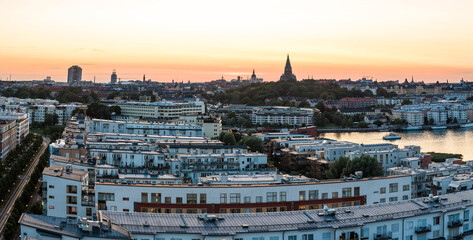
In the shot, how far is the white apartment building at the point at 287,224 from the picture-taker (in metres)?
3.97

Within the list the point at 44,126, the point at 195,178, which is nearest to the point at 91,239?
the point at 195,178

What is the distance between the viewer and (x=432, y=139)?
20641mm

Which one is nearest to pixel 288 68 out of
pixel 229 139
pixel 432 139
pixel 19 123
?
pixel 432 139

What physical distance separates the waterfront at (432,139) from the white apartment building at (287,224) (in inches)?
397

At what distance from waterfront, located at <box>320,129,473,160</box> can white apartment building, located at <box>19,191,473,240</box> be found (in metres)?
10.1

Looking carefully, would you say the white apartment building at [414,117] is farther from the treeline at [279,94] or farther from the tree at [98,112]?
the tree at [98,112]

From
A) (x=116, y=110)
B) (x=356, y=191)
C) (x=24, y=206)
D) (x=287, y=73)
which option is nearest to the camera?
(x=356, y=191)

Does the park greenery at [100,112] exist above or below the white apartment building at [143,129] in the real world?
above

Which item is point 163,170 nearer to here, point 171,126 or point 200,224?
point 200,224

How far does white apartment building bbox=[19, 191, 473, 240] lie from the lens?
13.0 feet

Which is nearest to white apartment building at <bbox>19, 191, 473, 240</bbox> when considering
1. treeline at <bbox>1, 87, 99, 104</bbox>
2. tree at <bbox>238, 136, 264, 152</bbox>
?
tree at <bbox>238, 136, 264, 152</bbox>

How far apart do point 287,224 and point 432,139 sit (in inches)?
686

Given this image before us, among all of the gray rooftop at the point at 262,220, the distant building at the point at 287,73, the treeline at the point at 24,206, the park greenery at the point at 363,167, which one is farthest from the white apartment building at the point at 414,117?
the gray rooftop at the point at 262,220

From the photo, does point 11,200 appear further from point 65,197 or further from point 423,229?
point 423,229
